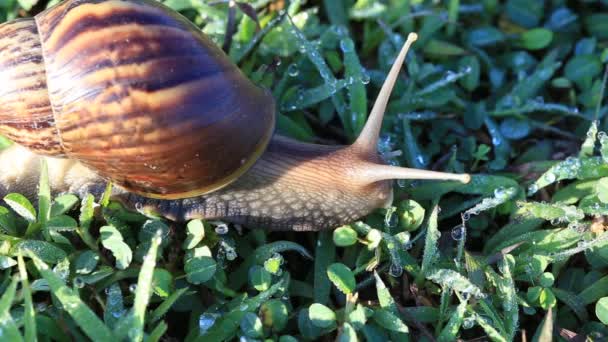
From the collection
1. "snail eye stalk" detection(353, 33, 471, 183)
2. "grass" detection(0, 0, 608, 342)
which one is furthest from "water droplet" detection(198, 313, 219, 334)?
"snail eye stalk" detection(353, 33, 471, 183)

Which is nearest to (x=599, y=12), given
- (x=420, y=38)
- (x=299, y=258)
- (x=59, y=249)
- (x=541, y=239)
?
(x=420, y=38)

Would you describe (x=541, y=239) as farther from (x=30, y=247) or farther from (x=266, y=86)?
(x=30, y=247)

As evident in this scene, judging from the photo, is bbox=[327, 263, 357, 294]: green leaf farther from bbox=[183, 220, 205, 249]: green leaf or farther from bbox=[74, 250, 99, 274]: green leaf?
bbox=[74, 250, 99, 274]: green leaf

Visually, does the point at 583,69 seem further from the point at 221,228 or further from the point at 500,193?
the point at 221,228

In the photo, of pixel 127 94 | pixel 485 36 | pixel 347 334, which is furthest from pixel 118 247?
pixel 485 36

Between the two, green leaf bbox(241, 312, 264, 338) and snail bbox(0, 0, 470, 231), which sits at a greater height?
snail bbox(0, 0, 470, 231)

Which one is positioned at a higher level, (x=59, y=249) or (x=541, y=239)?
(x=59, y=249)
